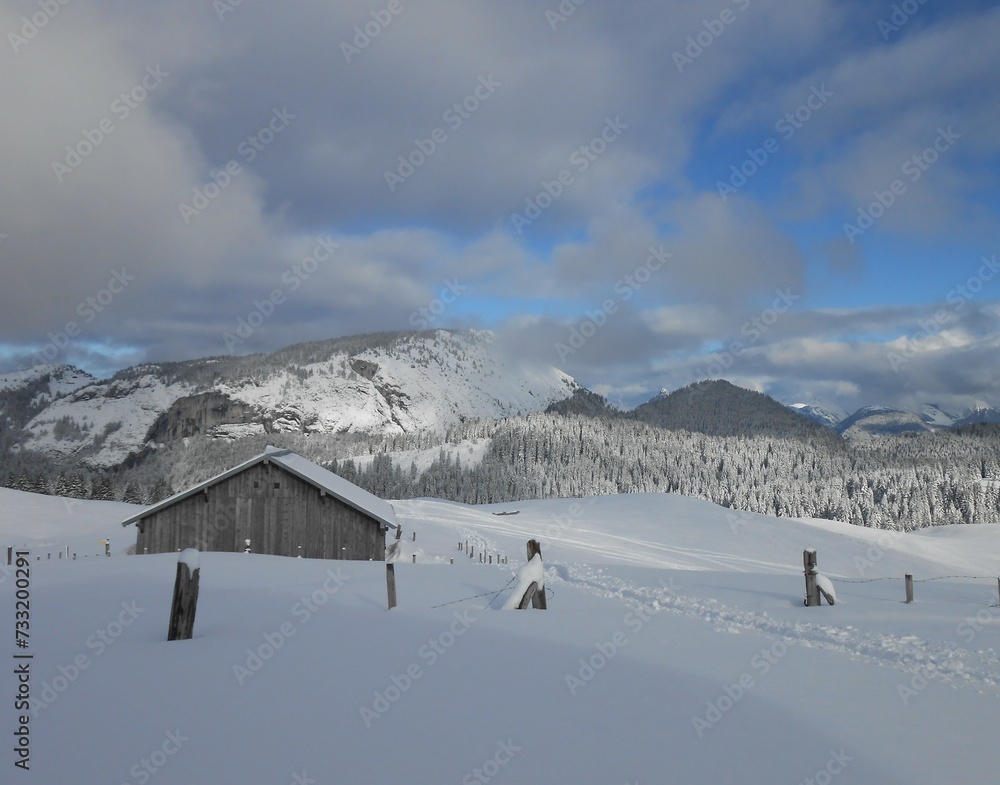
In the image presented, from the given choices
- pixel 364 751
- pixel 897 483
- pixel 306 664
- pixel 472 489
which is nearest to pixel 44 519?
pixel 306 664

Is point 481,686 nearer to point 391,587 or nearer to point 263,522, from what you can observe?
point 391,587

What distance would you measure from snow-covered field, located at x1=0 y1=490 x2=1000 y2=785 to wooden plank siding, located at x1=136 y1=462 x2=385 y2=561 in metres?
9.42

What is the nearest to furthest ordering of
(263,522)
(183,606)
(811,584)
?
1. (183,606)
2. (811,584)
3. (263,522)

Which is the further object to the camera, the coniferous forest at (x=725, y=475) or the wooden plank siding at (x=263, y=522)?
the coniferous forest at (x=725, y=475)

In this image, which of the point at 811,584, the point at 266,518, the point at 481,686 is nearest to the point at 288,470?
the point at 266,518

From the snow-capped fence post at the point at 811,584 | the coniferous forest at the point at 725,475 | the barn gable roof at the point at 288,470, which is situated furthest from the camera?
the coniferous forest at the point at 725,475

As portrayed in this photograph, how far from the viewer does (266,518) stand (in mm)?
26344

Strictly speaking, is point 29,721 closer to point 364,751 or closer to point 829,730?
point 364,751

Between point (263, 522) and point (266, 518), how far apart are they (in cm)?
21

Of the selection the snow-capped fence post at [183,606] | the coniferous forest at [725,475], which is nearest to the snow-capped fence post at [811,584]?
the snow-capped fence post at [183,606]

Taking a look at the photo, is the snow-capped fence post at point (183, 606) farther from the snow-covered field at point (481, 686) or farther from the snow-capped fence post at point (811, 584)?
the snow-capped fence post at point (811, 584)

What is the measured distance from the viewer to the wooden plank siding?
26.3m

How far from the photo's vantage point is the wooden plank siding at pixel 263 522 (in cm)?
2628

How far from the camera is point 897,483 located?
479 feet
